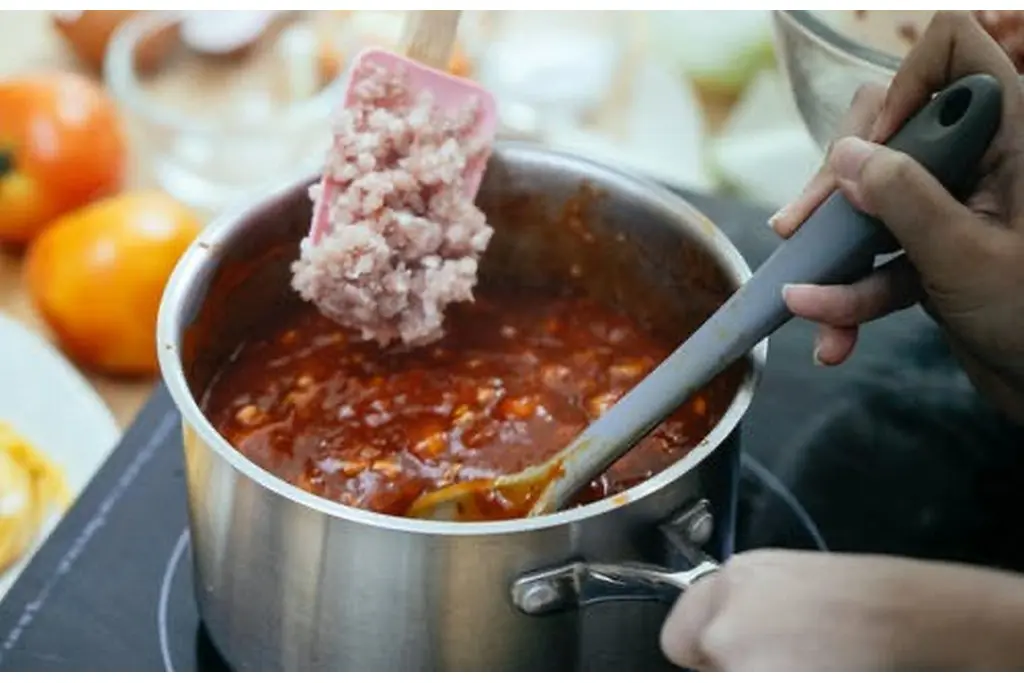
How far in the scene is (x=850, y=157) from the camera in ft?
2.13

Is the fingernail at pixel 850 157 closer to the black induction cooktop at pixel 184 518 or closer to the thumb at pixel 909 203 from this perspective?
the thumb at pixel 909 203

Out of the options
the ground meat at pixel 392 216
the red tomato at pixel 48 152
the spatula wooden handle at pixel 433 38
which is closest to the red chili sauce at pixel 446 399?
the ground meat at pixel 392 216

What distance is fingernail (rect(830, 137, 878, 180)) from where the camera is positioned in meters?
0.64

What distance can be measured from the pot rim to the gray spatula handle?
0.08 feet

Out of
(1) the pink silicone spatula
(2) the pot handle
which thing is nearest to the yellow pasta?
(1) the pink silicone spatula

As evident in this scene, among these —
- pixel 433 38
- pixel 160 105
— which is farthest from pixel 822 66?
pixel 160 105

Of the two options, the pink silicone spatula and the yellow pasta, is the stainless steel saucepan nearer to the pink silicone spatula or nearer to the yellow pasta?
the pink silicone spatula

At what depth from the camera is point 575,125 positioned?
1221 mm

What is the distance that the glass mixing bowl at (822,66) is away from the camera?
93cm

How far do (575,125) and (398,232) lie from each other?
504 millimetres

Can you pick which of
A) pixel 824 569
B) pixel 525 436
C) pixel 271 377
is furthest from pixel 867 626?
pixel 271 377

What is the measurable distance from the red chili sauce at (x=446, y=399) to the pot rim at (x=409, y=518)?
0.07m

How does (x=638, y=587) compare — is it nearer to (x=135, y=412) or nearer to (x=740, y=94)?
(x=135, y=412)

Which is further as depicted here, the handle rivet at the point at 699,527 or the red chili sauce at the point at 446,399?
the red chili sauce at the point at 446,399
